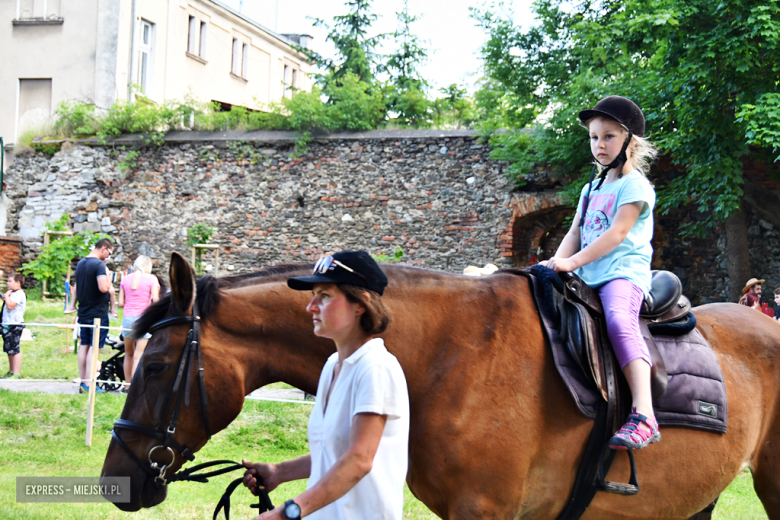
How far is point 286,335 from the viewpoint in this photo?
2656 millimetres

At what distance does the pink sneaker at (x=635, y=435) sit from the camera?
238 cm

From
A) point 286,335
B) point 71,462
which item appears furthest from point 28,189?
point 286,335

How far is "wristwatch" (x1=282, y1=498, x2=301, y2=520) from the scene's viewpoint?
1735 mm

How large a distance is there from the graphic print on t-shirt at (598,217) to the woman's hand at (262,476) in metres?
1.56

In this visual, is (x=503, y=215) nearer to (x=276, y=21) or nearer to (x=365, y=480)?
(x=365, y=480)

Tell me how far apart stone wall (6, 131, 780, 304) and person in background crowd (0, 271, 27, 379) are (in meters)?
6.50

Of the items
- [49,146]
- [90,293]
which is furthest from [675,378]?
[49,146]

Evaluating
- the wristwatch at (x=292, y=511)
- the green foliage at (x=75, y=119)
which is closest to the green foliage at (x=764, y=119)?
the wristwatch at (x=292, y=511)

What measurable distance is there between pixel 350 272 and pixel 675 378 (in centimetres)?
153

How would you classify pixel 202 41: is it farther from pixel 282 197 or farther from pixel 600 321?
pixel 600 321

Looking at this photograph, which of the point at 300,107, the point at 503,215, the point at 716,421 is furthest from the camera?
the point at 300,107

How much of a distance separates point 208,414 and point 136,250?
52.6 feet

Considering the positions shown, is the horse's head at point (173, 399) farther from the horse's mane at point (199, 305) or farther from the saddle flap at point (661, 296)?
the saddle flap at point (661, 296)

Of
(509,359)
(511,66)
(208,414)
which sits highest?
(511,66)
